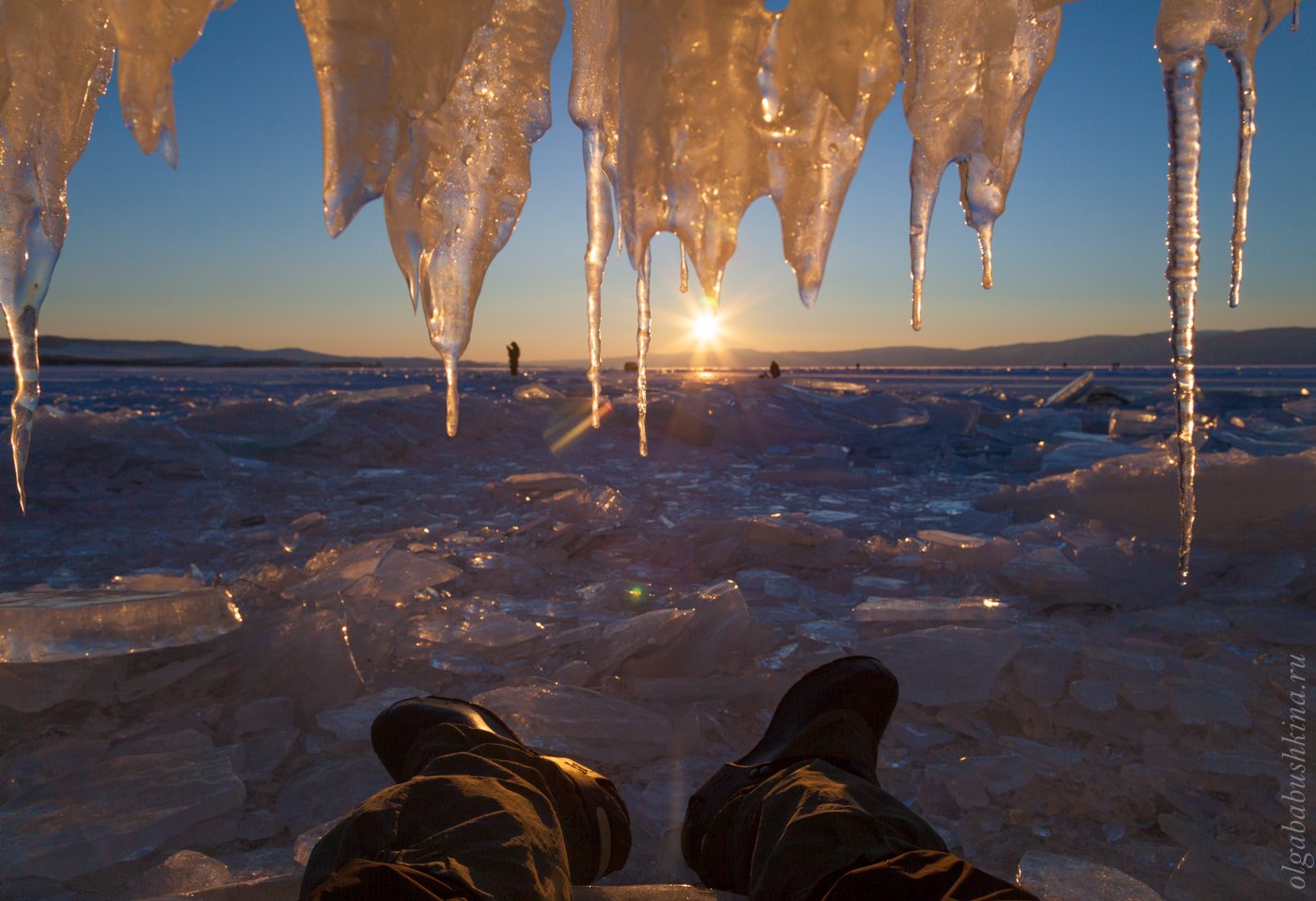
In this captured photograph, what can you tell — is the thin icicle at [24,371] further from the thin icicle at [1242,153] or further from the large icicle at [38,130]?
the thin icicle at [1242,153]

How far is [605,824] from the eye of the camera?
0.94 meters

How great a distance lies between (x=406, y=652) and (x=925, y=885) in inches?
54.4

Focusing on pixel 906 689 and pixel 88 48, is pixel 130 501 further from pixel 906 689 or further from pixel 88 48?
pixel 906 689

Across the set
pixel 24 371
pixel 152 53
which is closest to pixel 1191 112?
pixel 152 53

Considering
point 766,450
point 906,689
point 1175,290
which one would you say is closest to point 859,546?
point 906,689

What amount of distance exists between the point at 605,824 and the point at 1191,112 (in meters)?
1.52

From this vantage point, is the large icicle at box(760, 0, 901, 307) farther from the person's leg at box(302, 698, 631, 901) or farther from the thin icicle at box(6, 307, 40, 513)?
the thin icicle at box(6, 307, 40, 513)

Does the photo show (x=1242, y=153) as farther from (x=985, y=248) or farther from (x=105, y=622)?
(x=105, y=622)

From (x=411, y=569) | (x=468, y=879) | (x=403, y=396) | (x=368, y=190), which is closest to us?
(x=468, y=879)

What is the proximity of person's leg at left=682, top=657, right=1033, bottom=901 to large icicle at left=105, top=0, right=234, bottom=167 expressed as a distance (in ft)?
5.87

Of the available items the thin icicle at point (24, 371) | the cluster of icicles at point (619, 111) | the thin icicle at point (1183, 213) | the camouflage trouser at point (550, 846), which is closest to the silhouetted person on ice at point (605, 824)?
the camouflage trouser at point (550, 846)

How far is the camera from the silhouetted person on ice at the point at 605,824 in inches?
24.5

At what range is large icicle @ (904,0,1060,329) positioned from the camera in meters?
1.29

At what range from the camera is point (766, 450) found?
5.98 metres
